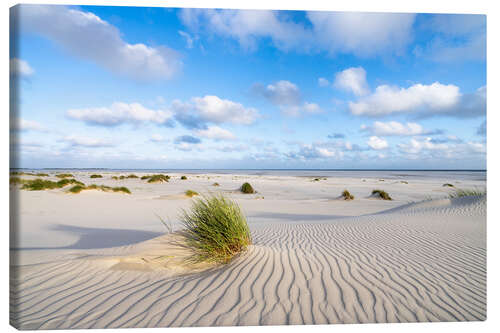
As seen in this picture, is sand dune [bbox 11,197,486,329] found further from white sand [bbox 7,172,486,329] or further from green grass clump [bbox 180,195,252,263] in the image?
green grass clump [bbox 180,195,252,263]

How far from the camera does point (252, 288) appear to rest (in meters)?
2.96

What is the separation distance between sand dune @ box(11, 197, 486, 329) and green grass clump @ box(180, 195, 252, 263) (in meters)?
0.18

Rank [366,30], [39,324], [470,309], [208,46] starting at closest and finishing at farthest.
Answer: [39,324] → [470,309] → [366,30] → [208,46]

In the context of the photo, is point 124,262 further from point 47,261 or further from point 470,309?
point 470,309

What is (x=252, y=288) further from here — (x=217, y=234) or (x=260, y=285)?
(x=217, y=234)

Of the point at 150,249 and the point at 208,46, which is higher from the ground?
the point at 208,46

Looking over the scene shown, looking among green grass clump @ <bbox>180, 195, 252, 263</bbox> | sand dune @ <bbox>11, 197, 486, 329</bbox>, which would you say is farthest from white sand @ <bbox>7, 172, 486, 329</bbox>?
green grass clump @ <bbox>180, 195, 252, 263</bbox>

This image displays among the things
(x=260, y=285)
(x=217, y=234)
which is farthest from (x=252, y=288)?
(x=217, y=234)

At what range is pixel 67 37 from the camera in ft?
15.4

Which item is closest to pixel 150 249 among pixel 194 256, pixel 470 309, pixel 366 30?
pixel 194 256

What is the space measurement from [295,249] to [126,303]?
271 centimetres

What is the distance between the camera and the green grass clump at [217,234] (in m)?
3.66

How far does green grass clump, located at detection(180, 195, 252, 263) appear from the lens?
366 centimetres

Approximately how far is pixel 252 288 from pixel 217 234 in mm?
996
